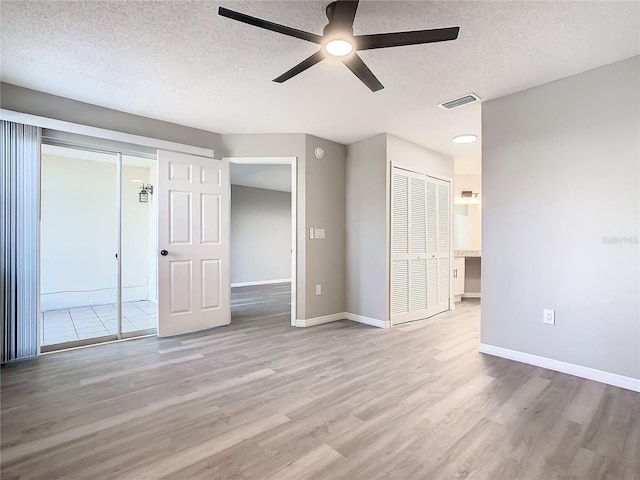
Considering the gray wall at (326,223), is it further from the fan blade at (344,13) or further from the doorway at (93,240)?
the fan blade at (344,13)

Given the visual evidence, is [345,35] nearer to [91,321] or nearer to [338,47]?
[338,47]

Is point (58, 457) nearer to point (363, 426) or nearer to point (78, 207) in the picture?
point (363, 426)

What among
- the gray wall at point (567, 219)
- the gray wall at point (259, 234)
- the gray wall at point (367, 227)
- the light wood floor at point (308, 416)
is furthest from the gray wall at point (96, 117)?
Result: the gray wall at point (259, 234)

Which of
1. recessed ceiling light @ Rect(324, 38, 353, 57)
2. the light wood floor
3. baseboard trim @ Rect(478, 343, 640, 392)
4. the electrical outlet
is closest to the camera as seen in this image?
the light wood floor

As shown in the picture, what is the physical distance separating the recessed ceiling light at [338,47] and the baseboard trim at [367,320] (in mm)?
3033

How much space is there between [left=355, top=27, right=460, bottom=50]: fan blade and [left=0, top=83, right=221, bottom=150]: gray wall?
2.68 metres

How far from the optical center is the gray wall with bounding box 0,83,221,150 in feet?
9.23

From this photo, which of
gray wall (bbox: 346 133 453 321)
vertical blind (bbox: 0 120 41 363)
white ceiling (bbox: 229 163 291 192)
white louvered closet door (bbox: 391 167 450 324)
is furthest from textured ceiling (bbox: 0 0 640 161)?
white ceiling (bbox: 229 163 291 192)

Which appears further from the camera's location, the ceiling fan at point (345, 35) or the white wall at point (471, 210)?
the white wall at point (471, 210)

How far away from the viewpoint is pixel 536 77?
2615mm

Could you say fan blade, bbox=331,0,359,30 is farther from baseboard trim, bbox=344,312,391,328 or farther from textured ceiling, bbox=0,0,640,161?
baseboard trim, bbox=344,312,391,328

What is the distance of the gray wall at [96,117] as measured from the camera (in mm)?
2814

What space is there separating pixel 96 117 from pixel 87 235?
8.17 ft

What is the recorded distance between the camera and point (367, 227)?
4.21 m
